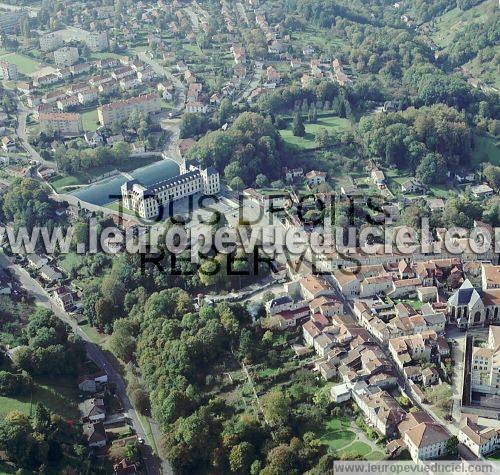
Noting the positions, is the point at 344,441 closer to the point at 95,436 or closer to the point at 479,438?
the point at 479,438

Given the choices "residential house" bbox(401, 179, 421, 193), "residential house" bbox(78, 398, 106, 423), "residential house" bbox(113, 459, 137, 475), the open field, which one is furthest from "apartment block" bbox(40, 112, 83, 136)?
"residential house" bbox(113, 459, 137, 475)

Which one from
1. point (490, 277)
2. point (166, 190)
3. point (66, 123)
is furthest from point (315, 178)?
point (66, 123)

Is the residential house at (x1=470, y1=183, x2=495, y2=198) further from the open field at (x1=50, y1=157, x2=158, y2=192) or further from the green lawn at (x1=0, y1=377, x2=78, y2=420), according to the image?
the green lawn at (x1=0, y1=377, x2=78, y2=420)

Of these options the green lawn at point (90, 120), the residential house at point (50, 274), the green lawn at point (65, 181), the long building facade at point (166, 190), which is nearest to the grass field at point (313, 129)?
the long building facade at point (166, 190)

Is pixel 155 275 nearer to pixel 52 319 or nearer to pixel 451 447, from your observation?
pixel 52 319

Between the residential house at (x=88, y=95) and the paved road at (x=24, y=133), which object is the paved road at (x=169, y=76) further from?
the paved road at (x=24, y=133)
